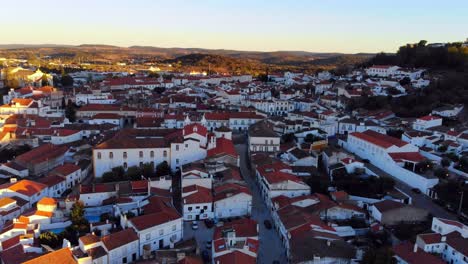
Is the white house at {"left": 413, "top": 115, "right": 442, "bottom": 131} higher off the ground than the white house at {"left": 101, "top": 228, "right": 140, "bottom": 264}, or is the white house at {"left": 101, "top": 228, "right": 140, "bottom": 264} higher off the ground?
the white house at {"left": 413, "top": 115, "right": 442, "bottom": 131}

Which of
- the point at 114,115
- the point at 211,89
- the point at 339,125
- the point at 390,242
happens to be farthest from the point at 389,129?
the point at 211,89

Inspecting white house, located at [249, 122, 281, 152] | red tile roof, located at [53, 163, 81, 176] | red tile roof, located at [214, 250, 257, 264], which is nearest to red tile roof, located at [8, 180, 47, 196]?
red tile roof, located at [53, 163, 81, 176]

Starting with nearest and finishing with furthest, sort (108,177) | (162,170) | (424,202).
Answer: (424,202) → (108,177) → (162,170)

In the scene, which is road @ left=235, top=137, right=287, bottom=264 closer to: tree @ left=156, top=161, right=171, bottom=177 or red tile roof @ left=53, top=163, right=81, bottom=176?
tree @ left=156, top=161, right=171, bottom=177

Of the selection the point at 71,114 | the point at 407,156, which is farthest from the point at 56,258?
the point at 71,114

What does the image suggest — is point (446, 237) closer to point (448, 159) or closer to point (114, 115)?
point (448, 159)

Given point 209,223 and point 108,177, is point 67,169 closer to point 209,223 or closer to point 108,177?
point 108,177

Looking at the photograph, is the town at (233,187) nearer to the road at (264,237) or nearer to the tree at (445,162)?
the road at (264,237)
